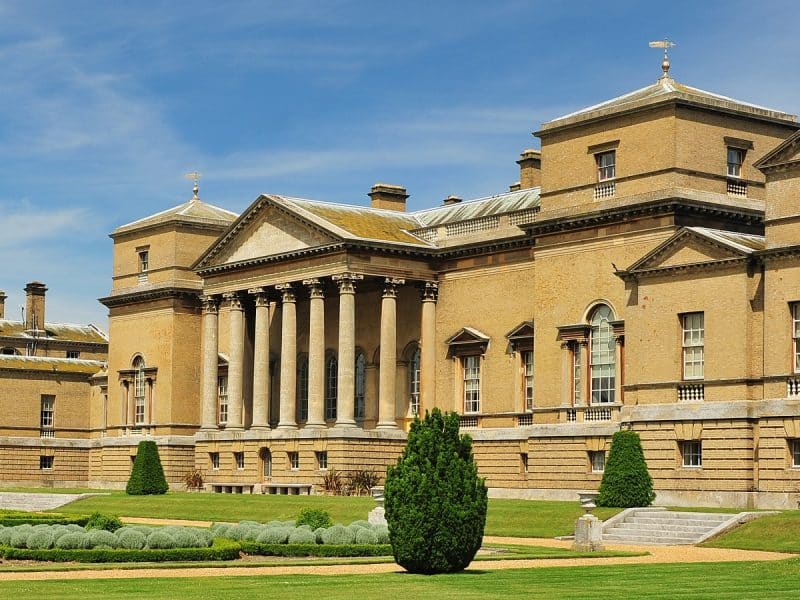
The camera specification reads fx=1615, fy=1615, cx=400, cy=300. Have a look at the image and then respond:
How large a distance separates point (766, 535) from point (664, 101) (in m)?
20.1

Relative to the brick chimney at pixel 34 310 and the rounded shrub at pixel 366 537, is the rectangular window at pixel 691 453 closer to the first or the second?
the rounded shrub at pixel 366 537

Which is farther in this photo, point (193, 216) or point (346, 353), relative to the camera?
point (193, 216)

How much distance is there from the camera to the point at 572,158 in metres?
61.2

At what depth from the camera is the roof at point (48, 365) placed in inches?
3725

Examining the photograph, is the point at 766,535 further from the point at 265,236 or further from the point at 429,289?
the point at 265,236

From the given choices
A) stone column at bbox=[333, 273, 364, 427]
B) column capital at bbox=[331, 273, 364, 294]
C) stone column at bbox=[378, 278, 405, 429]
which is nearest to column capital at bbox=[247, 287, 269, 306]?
stone column at bbox=[333, 273, 364, 427]

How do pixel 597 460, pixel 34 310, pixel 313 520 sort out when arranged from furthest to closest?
pixel 34 310 < pixel 597 460 < pixel 313 520

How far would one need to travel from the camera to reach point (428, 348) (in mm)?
70125

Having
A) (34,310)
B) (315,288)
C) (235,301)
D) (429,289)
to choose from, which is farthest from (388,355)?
(34,310)

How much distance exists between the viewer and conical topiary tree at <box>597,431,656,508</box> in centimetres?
4997

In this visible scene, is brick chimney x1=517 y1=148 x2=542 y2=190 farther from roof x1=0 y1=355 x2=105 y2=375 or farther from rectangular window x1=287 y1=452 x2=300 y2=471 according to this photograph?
roof x1=0 y1=355 x2=105 y2=375

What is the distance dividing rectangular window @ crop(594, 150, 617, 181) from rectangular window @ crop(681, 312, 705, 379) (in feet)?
29.3

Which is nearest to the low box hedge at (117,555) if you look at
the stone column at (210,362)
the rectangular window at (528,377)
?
the rectangular window at (528,377)

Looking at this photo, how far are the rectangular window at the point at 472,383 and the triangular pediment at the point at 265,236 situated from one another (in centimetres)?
775
